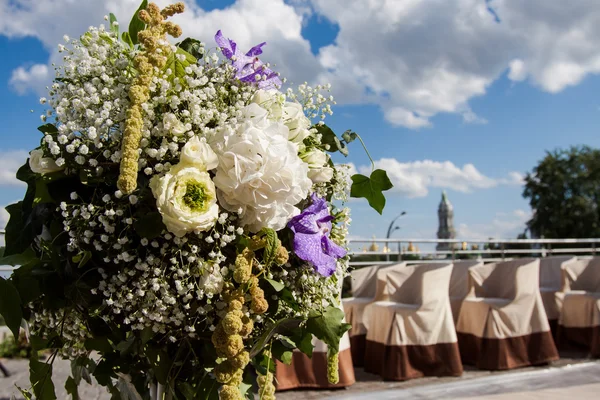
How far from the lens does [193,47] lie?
1133mm

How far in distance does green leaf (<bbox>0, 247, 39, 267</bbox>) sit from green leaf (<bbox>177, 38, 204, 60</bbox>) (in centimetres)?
50

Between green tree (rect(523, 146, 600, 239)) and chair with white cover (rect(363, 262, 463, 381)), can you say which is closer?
chair with white cover (rect(363, 262, 463, 381))

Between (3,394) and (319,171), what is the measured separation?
5132mm

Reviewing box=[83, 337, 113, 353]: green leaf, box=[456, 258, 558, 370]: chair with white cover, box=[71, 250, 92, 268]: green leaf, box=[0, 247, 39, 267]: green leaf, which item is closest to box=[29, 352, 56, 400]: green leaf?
box=[83, 337, 113, 353]: green leaf

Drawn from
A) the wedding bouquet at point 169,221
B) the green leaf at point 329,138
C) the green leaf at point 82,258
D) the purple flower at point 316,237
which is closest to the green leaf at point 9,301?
the wedding bouquet at point 169,221

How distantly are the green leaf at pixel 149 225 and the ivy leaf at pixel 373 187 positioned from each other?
18.4 inches

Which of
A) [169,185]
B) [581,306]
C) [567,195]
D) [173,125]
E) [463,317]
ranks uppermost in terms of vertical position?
[567,195]

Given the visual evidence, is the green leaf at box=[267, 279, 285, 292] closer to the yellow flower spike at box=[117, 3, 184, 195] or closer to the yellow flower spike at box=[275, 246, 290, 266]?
the yellow flower spike at box=[275, 246, 290, 266]

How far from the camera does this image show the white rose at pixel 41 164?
3.25ft

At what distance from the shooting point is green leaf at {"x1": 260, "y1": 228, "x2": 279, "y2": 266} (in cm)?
97

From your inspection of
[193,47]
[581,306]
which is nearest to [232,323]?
[193,47]

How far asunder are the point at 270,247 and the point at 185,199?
0.56 feet

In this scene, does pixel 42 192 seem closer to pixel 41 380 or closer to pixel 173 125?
pixel 173 125

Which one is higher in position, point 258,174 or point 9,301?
point 258,174
